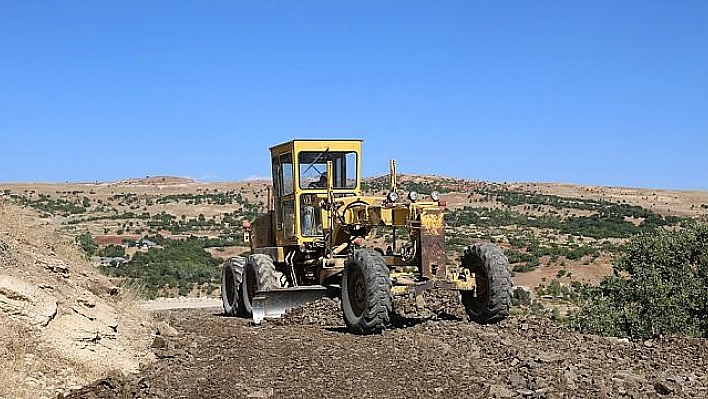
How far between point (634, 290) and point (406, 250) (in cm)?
552

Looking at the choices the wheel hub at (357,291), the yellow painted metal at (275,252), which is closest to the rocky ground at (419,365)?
the wheel hub at (357,291)

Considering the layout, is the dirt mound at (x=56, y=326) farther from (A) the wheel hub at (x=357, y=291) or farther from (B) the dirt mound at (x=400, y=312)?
(A) the wheel hub at (x=357, y=291)

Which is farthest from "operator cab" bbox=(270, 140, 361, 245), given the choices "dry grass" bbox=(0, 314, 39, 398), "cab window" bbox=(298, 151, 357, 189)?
"dry grass" bbox=(0, 314, 39, 398)

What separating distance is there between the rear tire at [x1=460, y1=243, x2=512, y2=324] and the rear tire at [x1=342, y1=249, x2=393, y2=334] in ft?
4.83

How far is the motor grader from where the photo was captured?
1192 centimetres

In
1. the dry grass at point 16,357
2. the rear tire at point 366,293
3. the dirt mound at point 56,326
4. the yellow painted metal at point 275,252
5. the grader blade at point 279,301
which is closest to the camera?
the dry grass at point 16,357

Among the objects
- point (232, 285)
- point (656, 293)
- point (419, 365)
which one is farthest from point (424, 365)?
point (232, 285)

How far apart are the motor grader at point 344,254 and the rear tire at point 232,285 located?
0.07 feet

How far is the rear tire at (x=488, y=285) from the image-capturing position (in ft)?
39.5

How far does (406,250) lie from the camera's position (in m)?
13.0

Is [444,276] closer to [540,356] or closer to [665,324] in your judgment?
[540,356]

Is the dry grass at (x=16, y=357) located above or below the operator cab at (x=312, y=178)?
below

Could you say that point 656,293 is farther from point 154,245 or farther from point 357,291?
point 154,245

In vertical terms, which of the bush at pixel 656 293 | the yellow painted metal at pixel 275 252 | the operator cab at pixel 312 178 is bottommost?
the bush at pixel 656 293
